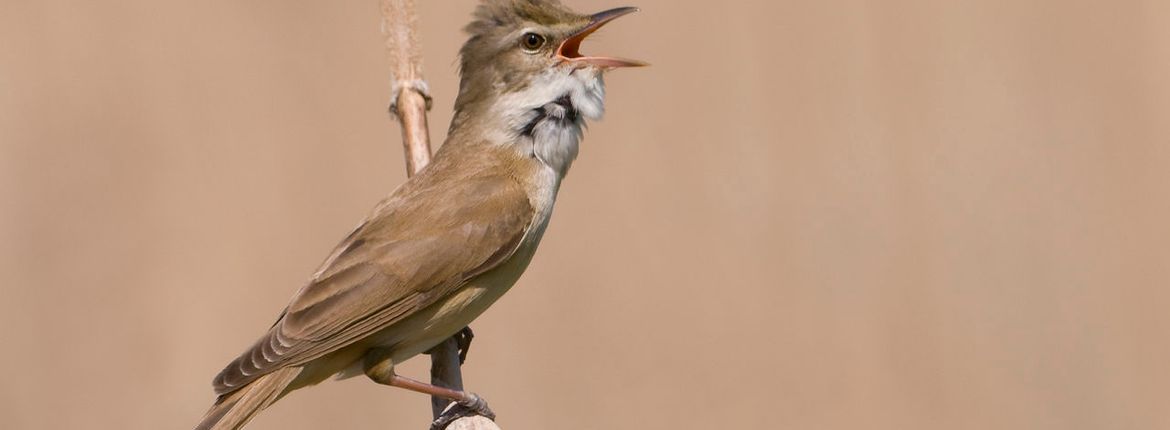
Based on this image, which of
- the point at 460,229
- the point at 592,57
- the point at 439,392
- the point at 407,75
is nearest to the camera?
the point at 439,392

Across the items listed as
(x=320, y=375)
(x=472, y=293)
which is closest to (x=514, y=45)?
(x=472, y=293)

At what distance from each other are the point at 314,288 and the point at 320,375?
0.87 feet

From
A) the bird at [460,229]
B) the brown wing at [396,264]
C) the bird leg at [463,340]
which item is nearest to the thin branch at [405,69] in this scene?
the bird at [460,229]

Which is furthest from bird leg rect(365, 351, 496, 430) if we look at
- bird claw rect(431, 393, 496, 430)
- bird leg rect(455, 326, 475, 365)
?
bird leg rect(455, 326, 475, 365)

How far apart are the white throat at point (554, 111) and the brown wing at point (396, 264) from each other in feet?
0.52

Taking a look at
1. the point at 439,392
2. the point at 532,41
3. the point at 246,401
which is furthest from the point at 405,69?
the point at 246,401

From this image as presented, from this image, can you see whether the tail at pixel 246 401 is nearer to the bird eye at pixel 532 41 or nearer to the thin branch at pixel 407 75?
the thin branch at pixel 407 75

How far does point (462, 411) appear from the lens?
4176 mm

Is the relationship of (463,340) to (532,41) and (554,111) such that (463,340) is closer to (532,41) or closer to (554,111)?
(554,111)

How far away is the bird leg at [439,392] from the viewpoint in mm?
4156

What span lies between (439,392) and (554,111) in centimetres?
96

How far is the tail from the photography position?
388 centimetres

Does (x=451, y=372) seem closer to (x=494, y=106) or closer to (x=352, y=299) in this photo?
(x=352, y=299)

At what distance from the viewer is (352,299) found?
4102 millimetres
